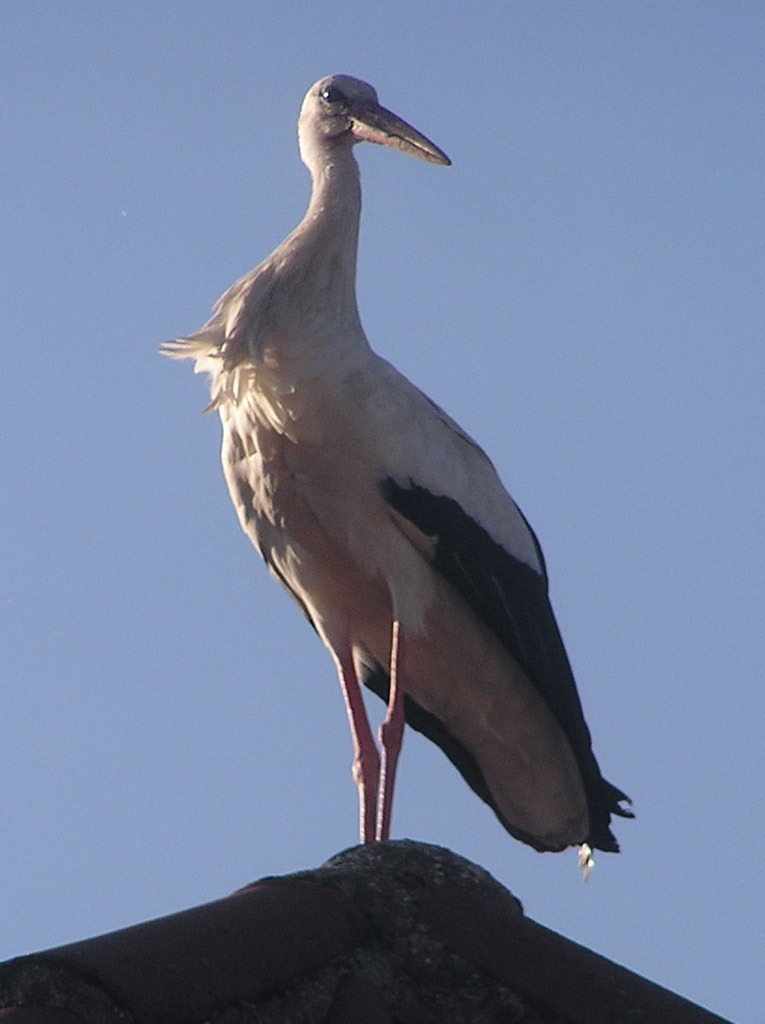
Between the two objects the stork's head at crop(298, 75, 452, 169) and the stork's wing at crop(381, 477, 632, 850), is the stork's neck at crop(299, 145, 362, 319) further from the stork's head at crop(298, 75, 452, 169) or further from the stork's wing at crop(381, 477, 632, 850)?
the stork's wing at crop(381, 477, 632, 850)

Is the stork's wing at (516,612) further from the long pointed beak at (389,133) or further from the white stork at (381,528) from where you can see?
the long pointed beak at (389,133)

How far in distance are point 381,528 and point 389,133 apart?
1669 millimetres

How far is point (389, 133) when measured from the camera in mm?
7266

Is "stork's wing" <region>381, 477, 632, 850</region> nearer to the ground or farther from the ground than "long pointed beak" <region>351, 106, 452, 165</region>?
nearer to the ground

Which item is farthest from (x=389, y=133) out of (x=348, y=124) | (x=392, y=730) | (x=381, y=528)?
(x=392, y=730)

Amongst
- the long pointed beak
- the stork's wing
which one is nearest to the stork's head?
the long pointed beak

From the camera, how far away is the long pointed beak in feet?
23.7

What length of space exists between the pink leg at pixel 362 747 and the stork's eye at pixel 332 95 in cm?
216

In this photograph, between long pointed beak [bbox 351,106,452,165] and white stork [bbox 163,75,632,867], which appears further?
long pointed beak [bbox 351,106,452,165]

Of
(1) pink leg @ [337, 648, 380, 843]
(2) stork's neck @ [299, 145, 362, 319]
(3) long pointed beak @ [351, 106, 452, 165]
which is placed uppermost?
(3) long pointed beak @ [351, 106, 452, 165]

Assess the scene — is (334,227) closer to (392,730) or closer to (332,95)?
(332,95)

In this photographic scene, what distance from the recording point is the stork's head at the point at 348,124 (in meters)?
7.27

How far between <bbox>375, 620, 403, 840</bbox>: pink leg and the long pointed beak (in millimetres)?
1867

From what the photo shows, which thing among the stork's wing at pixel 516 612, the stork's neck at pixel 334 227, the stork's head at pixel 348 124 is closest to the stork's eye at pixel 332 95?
the stork's head at pixel 348 124
